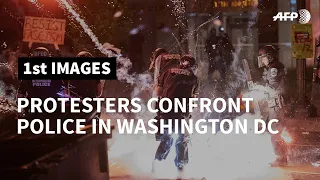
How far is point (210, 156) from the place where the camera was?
10.2 m

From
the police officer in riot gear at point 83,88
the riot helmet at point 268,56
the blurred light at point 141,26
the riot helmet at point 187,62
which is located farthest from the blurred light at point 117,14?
the riot helmet at point 187,62

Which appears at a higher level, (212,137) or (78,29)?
(78,29)

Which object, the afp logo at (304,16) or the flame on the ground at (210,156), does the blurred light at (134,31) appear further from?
the flame on the ground at (210,156)

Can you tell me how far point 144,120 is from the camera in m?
14.5

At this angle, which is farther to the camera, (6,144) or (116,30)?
(116,30)

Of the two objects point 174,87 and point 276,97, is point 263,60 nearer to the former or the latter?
point 276,97

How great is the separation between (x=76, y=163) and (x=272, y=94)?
175 inches

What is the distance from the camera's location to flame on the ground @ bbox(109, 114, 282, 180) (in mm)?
8641

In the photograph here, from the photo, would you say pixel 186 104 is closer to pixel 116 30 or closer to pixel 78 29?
pixel 78 29

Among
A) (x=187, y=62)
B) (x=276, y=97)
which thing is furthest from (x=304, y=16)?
(x=187, y=62)

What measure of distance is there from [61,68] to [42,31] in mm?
4027

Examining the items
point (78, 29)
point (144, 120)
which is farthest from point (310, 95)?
point (78, 29)

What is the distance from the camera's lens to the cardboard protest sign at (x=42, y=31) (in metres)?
12.8

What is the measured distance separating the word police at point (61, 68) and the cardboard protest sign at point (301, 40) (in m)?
6.28
